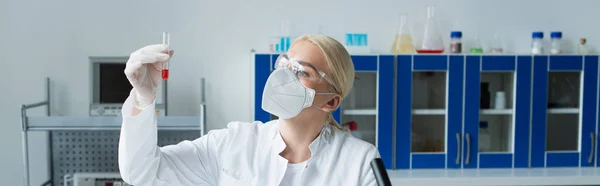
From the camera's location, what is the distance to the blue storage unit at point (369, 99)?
3.00 metres

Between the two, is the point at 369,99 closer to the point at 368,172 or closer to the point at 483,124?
the point at 483,124

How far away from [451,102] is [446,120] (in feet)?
0.31

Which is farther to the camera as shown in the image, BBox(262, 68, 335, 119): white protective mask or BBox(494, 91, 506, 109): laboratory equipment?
BBox(494, 91, 506, 109): laboratory equipment

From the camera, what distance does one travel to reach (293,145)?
1630mm

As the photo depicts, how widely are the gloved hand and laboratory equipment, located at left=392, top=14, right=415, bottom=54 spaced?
77.2 inches

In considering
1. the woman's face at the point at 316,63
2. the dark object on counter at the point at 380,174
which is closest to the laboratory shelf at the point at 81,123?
the woman's face at the point at 316,63

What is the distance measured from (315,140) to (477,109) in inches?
68.1

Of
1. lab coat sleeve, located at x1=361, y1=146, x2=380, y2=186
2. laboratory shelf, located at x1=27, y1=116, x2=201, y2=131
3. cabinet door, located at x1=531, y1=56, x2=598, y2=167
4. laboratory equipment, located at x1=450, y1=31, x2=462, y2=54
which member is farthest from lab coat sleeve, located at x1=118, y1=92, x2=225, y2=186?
cabinet door, located at x1=531, y1=56, x2=598, y2=167

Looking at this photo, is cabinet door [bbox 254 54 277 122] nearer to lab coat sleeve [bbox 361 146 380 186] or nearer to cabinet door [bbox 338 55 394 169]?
cabinet door [bbox 338 55 394 169]

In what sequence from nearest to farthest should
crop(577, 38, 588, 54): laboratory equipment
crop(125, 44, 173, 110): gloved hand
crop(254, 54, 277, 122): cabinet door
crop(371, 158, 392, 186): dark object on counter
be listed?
crop(371, 158, 392, 186): dark object on counter < crop(125, 44, 173, 110): gloved hand < crop(254, 54, 277, 122): cabinet door < crop(577, 38, 588, 54): laboratory equipment

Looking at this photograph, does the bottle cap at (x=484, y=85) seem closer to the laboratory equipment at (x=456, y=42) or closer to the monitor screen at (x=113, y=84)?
the laboratory equipment at (x=456, y=42)

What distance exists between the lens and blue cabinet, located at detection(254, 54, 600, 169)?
10.2 feet

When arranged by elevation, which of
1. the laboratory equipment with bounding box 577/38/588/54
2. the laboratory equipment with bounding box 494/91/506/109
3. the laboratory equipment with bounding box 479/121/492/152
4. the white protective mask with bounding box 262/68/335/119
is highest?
the laboratory equipment with bounding box 577/38/588/54

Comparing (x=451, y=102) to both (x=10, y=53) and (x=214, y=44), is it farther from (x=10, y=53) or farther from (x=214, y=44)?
(x=10, y=53)
